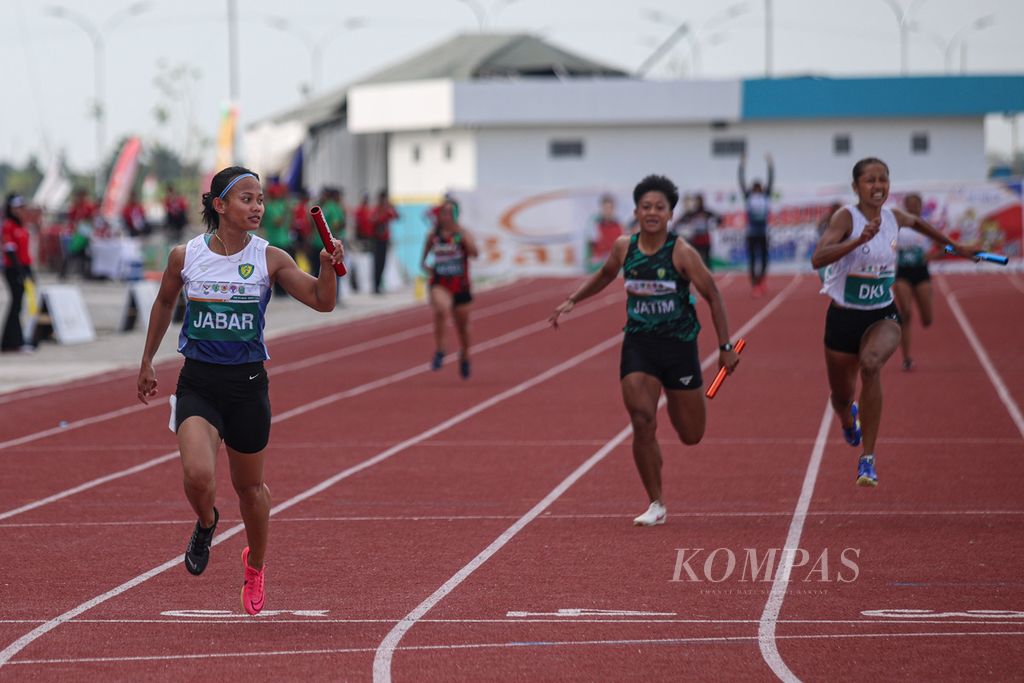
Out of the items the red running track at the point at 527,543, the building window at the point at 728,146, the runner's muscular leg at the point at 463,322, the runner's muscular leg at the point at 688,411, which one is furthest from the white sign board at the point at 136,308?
the building window at the point at 728,146

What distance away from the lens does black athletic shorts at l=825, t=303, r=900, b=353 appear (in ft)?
36.2

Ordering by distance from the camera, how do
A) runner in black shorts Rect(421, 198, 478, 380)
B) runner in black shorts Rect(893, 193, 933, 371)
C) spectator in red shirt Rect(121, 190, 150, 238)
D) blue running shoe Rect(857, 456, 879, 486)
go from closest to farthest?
blue running shoe Rect(857, 456, 879, 486) → runner in black shorts Rect(893, 193, 933, 371) → runner in black shorts Rect(421, 198, 478, 380) → spectator in red shirt Rect(121, 190, 150, 238)

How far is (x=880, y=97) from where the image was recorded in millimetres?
58750

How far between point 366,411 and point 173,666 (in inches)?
394

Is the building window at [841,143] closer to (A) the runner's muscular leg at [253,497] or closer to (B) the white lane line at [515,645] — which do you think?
(A) the runner's muscular leg at [253,497]

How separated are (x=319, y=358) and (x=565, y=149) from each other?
37093 mm

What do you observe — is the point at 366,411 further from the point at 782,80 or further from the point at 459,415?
the point at 782,80

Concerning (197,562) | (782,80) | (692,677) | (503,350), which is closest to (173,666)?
(197,562)

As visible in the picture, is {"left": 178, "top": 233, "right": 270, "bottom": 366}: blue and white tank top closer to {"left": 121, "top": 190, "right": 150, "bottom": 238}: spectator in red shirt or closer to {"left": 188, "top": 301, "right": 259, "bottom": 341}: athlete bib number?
{"left": 188, "top": 301, "right": 259, "bottom": 341}: athlete bib number

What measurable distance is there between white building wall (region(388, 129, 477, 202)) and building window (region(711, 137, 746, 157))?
784 cm

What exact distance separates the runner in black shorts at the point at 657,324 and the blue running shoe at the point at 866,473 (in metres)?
1.12

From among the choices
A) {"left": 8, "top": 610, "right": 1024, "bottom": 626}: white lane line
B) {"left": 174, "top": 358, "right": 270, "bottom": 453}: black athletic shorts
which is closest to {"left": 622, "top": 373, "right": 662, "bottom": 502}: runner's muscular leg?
{"left": 8, "top": 610, "right": 1024, "bottom": 626}: white lane line

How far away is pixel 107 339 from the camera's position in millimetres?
26047

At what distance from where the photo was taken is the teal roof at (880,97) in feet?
191
